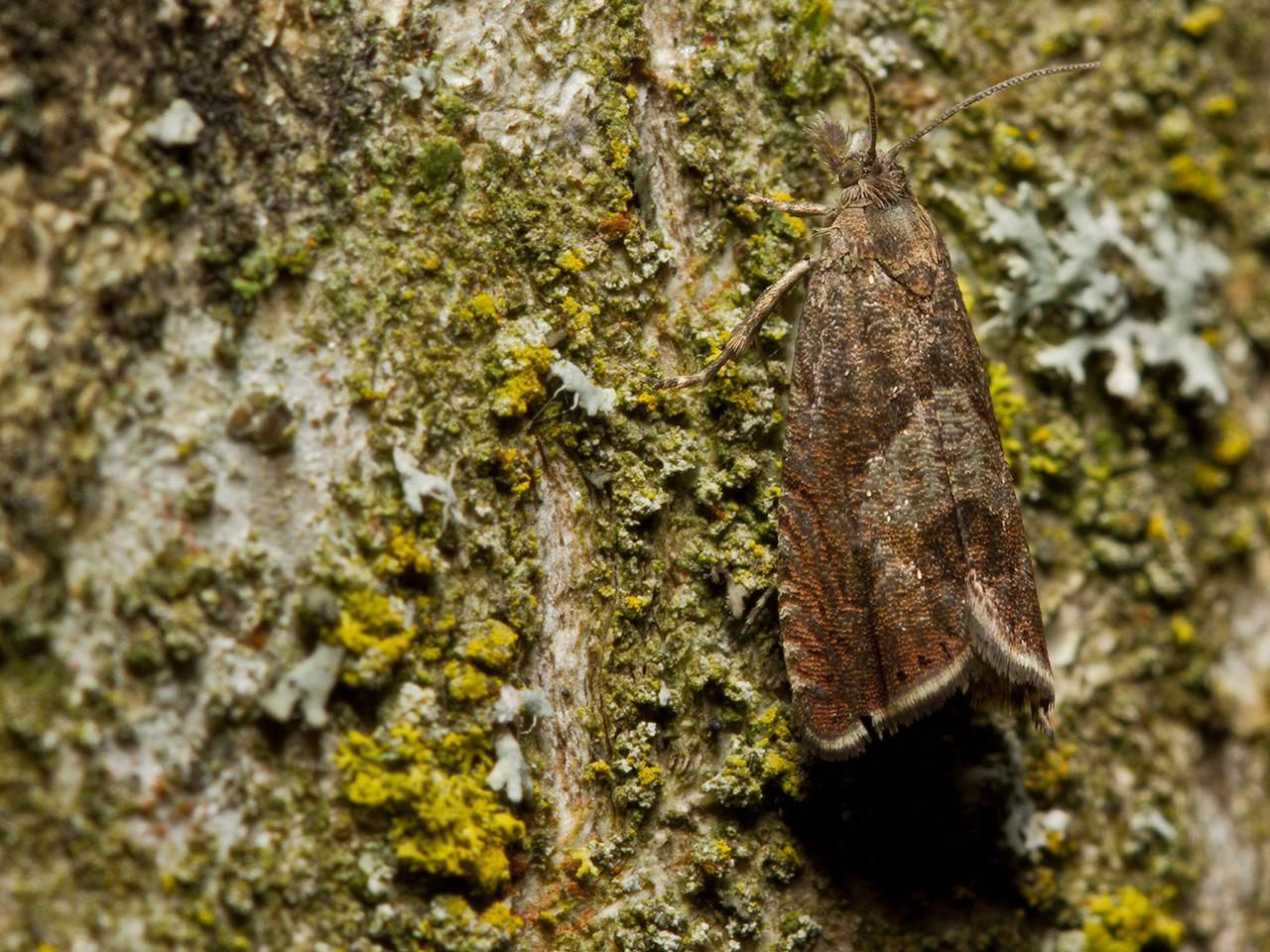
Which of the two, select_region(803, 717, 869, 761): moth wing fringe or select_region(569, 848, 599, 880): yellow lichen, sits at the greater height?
select_region(803, 717, 869, 761): moth wing fringe

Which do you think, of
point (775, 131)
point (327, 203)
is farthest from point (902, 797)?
point (327, 203)

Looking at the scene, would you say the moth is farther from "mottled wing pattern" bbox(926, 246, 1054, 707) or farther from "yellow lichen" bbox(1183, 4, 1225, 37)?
"yellow lichen" bbox(1183, 4, 1225, 37)

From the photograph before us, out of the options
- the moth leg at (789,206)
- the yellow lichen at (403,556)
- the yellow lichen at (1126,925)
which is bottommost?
the yellow lichen at (1126,925)

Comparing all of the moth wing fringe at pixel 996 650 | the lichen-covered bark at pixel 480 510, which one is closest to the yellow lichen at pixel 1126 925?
the lichen-covered bark at pixel 480 510

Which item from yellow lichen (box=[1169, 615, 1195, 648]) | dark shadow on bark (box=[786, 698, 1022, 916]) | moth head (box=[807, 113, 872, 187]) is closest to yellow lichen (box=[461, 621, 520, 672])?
dark shadow on bark (box=[786, 698, 1022, 916])

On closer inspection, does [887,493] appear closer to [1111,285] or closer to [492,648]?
[492,648]

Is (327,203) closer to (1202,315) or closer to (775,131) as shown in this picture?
(775,131)

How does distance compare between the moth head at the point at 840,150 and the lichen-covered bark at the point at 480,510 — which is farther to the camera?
the moth head at the point at 840,150

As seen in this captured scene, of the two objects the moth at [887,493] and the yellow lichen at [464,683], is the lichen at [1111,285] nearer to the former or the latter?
the moth at [887,493]
